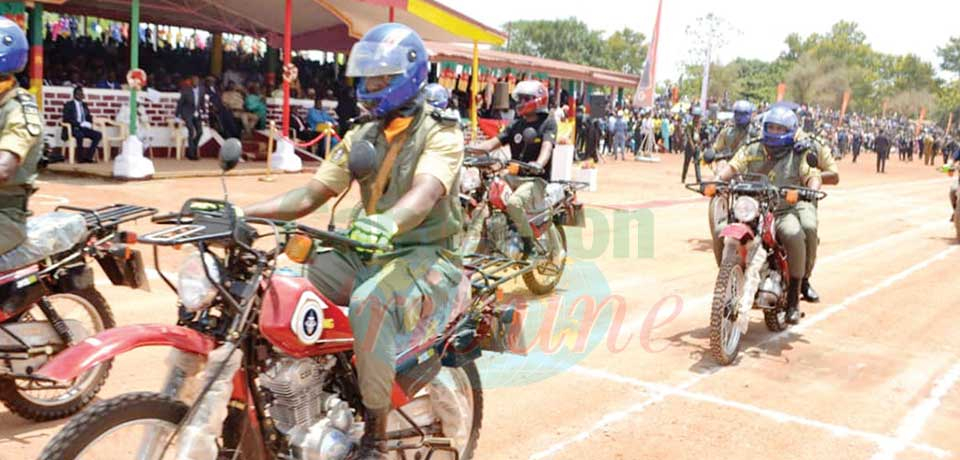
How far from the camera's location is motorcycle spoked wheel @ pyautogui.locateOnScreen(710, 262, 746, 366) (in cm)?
686

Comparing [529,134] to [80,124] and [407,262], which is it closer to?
[407,262]

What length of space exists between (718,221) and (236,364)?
6.31 meters

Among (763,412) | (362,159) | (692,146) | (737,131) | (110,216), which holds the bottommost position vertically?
(763,412)

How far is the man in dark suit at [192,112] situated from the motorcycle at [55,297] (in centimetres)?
1377

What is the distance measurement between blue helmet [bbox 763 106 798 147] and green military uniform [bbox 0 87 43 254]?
5.83 meters

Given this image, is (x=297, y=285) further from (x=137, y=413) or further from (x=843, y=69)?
(x=843, y=69)

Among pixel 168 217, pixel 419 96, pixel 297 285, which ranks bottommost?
pixel 297 285

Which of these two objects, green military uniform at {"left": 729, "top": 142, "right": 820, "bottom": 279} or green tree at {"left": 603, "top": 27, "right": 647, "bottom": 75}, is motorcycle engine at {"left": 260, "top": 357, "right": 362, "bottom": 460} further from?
green tree at {"left": 603, "top": 27, "right": 647, "bottom": 75}

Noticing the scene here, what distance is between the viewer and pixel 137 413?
293 centimetres

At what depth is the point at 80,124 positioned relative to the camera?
16.4m

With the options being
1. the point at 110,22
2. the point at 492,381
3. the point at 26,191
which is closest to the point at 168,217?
the point at 26,191

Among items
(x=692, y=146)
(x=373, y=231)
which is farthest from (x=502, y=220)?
(x=692, y=146)

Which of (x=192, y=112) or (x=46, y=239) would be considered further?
(x=192, y=112)

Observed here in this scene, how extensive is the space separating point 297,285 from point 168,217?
1.70 ft
